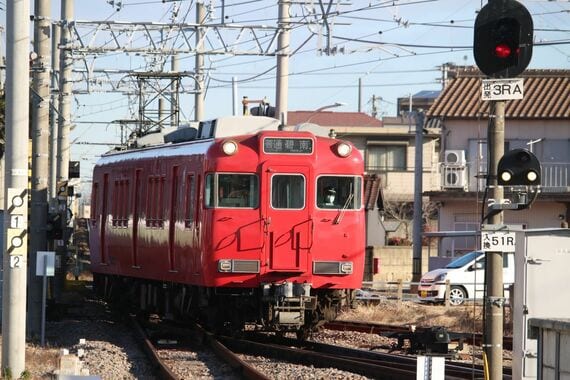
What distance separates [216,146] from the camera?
62.2 ft

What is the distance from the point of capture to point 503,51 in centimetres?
1130

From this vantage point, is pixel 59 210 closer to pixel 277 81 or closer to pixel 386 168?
pixel 277 81

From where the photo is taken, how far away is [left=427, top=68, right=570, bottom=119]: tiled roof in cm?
4275

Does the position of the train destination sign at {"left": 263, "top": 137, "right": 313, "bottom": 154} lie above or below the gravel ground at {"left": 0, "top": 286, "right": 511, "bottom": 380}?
above

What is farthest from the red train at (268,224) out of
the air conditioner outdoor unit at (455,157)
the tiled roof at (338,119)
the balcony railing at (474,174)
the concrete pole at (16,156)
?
the tiled roof at (338,119)

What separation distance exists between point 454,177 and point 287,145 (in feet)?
74.4

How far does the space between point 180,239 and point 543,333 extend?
1090cm

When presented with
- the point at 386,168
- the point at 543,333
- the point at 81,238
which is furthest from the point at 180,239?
the point at 81,238

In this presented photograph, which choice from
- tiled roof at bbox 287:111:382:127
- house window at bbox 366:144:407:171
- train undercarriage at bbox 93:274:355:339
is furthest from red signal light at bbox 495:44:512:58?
tiled roof at bbox 287:111:382:127

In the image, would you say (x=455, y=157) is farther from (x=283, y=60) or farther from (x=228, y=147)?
(x=228, y=147)

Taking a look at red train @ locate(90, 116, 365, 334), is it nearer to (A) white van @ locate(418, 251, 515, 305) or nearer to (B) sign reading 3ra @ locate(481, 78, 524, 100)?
(B) sign reading 3ra @ locate(481, 78, 524, 100)

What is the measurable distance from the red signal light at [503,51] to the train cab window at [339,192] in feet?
26.5

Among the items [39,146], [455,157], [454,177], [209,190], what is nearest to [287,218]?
[209,190]

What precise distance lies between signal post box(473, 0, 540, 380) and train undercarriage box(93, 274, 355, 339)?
24.9 ft
